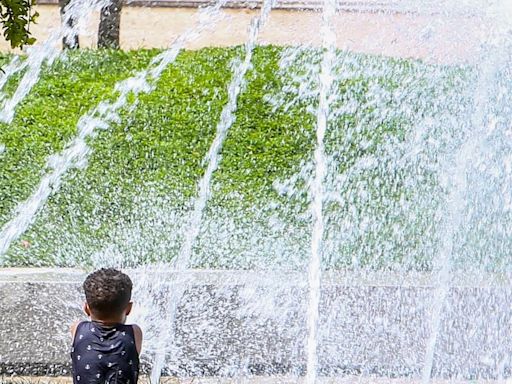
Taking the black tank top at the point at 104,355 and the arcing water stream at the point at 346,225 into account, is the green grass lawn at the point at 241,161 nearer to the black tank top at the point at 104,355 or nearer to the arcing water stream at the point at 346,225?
the arcing water stream at the point at 346,225

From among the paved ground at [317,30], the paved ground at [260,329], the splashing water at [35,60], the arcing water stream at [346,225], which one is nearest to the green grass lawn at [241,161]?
the arcing water stream at [346,225]

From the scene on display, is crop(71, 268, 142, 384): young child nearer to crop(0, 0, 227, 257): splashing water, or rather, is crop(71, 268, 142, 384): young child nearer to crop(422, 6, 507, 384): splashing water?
crop(422, 6, 507, 384): splashing water

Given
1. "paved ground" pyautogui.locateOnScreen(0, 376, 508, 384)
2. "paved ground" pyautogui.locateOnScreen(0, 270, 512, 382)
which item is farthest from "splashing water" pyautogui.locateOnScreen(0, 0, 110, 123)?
"paved ground" pyautogui.locateOnScreen(0, 376, 508, 384)

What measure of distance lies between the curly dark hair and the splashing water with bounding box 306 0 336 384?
1618 millimetres

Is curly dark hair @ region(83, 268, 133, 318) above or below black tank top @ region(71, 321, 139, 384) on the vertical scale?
above

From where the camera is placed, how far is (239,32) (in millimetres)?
14922

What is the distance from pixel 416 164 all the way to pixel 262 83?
165cm

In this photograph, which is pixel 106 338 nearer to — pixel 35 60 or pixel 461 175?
pixel 461 175

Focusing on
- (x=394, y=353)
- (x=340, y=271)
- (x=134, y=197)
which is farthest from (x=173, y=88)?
(x=394, y=353)

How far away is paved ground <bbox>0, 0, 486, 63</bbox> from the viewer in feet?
36.9

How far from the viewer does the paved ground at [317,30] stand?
443 inches

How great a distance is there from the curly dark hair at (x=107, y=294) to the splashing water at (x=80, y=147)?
9.41 feet

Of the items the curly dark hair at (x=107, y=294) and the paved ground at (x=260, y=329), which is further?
the paved ground at (x=260, y=329)

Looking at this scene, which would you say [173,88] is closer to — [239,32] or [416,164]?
[416,164]
